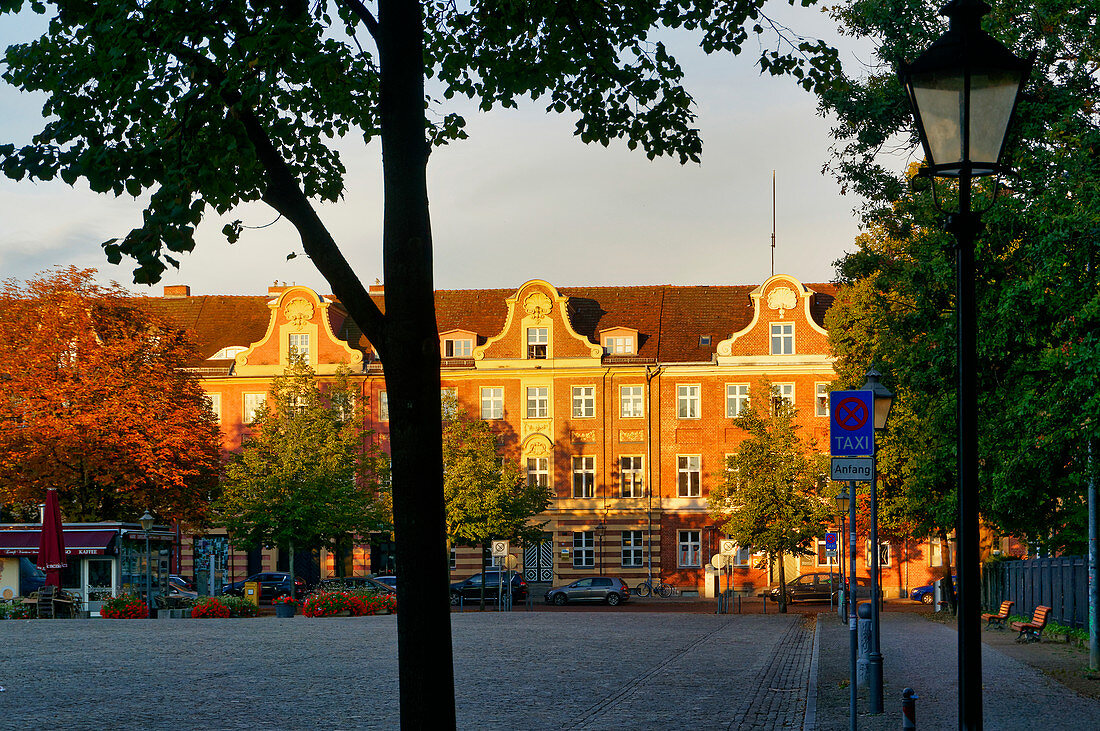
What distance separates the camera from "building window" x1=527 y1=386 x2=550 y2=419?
206 ft

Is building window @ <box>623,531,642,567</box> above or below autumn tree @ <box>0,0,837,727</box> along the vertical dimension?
below

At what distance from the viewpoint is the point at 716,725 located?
1454 cm

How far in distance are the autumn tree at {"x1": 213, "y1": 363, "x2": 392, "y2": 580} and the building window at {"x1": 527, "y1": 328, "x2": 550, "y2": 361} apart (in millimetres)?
9042

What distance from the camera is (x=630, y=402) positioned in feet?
205

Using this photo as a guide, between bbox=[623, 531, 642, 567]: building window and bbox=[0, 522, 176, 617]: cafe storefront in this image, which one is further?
bbox=[623, 531, 642, 567]: building window

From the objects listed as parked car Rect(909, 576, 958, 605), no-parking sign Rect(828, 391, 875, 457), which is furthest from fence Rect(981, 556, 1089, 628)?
no-parking sign Rect(828, 391, 875, 457)

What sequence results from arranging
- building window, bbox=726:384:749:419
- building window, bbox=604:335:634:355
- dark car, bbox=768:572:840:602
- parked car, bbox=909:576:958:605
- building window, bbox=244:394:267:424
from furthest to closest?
building window, bbox=244:394:267:424, building window, bbox=604:335:634:355, building window, bbox=726:384:749:419, parked car, bbox=909:576:958:605, dark car, bbox=768:572:840:602

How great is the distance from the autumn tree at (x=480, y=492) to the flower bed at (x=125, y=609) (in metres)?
13.6

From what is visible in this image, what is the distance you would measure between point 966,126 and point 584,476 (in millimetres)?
56760

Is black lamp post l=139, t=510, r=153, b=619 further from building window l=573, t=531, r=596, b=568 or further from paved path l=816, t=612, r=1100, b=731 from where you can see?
building window l=573, t=531, r=596, b=568

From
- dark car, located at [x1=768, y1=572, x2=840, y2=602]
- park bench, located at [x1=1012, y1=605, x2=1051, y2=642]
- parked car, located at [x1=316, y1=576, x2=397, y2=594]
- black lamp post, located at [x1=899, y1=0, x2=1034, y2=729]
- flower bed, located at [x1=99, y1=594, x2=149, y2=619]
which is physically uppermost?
black lamp post, located at [x1=899, y1=0, x2=1034, y2=729]

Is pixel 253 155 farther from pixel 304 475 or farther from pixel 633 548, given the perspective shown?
pixel 633 548

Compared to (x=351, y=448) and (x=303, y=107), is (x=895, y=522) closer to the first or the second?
(x=351, y=448)

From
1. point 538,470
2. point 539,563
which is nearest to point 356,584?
point 539,563
